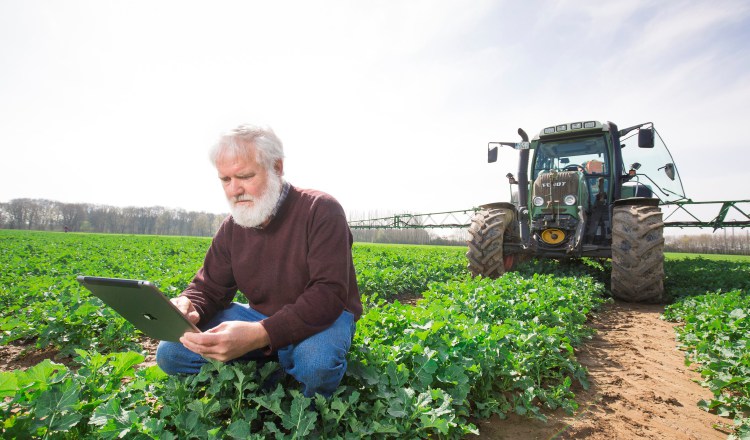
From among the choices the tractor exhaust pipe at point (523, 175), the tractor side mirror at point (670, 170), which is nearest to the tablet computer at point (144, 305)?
the tractor exhaust pipe at point (523, 175)

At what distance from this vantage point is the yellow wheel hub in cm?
613

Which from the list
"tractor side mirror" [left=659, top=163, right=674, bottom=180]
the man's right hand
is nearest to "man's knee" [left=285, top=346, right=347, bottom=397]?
the man's right hand

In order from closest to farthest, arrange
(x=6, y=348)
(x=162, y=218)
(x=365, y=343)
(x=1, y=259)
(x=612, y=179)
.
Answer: (x=365, y=343), (x=6, y=348), (x=612, y=179), (x=1, y=259), (x=162, y=218)

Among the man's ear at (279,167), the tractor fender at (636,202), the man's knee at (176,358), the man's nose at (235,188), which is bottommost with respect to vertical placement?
the man's knee at (176,358)

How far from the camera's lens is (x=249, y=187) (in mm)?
2066

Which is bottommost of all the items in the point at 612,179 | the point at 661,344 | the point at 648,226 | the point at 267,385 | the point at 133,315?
the point at 661,344

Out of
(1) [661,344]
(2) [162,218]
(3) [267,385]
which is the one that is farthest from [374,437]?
(2) [162,218]

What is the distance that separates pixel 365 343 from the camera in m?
2.64

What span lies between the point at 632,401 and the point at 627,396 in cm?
9

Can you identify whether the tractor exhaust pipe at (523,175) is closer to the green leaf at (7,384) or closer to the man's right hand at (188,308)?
the man's right hand at (188,308)

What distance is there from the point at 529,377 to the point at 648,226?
412 cm

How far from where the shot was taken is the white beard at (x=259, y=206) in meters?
2.09

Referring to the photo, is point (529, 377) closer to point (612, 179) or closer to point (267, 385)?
point (267, 385)

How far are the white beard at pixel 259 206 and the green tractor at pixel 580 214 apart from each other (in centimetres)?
509
